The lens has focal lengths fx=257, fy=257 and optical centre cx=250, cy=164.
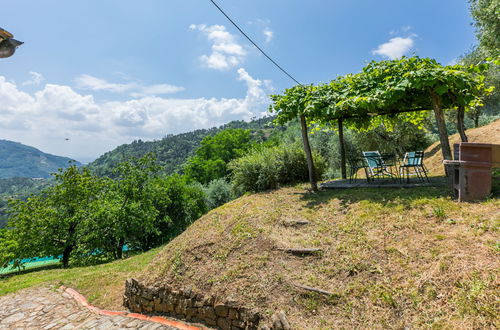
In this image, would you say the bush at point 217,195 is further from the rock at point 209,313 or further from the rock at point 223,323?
the rock at point 223,323

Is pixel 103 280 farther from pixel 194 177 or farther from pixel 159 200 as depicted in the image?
pixel 194 177

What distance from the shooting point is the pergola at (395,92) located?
487cm

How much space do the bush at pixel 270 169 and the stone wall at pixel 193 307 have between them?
14.1 feet

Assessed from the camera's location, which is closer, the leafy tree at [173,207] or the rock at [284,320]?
the rock at [284,320]

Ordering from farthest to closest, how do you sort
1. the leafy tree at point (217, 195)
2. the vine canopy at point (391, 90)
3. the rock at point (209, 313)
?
the leafy tree at point (217, 195), the vine canopy at point (391, 90), the rock at point (209, 313)

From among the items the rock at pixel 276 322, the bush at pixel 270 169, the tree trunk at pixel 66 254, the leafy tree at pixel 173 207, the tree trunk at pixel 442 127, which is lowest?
the tree trunk at pixel 66 254

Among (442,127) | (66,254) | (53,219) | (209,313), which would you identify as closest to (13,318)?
(209,313)

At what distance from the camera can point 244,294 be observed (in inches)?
141

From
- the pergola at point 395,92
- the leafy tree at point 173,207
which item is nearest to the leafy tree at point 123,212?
the leafy tree at point 173,207

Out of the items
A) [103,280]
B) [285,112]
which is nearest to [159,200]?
[103,280]

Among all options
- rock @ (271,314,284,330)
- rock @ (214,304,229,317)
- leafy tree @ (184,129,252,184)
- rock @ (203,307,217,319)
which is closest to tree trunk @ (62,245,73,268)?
rock @ (203,307,217,319)

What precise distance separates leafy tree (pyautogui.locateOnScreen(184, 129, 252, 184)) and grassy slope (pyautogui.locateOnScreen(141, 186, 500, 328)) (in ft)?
90.7

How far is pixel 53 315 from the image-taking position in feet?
16.3

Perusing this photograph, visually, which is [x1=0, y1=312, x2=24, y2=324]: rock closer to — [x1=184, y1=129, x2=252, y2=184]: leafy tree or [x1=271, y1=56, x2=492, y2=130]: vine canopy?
[x1=271, y1=56, x2=492, y2=130]: vine canopy
